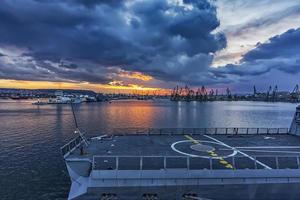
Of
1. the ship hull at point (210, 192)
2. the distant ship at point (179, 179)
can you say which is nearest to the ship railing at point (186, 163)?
the distant ship at point (179, 179)

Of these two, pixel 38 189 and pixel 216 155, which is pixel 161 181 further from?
pixel 38 189

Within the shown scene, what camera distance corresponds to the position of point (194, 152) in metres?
25.7

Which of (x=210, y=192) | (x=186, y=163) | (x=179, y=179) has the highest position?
(x=186, y=163)

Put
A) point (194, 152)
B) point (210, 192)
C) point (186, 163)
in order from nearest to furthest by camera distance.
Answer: point (210, 192) < point (186, 163) < point (194, 152)

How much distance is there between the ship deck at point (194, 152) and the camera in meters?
21.0

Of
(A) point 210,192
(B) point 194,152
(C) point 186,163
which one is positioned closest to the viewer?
(A) point 210,192

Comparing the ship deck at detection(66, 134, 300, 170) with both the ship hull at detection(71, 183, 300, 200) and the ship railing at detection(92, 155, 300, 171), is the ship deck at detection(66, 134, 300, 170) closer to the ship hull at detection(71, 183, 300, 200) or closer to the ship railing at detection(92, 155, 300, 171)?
A: the ship railing at detection(92, 155, 300, 171)

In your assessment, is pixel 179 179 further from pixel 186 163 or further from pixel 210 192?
pixel 186 163

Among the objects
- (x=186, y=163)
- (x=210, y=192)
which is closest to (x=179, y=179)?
(x=210, y=192)

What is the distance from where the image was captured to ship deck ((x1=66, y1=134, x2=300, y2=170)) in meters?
21.0

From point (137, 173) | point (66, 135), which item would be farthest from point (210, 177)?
point (66, 135)

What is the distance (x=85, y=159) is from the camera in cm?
2042

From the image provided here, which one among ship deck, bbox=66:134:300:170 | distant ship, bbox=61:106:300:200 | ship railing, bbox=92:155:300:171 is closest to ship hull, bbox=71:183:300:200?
distant ship, bbox=61:106:300:200

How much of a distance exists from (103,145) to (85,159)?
760cm
